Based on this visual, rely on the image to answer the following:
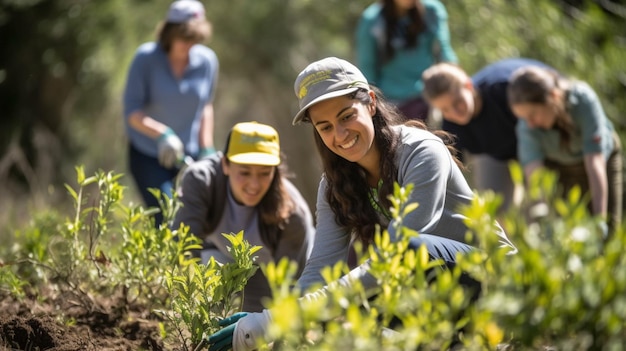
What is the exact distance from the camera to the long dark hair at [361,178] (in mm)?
3346

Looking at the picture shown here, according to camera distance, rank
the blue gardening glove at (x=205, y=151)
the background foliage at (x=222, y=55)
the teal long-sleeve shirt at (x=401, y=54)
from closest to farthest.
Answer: the blue gardening glove at (x=205, y=151) → the teal long-sleeve shirt at (x=401, y=54) → the background foliage at (x=222, y=55)

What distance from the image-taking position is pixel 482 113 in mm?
5660

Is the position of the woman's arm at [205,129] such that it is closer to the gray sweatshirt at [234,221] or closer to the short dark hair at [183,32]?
the short dark hair at [183,32]

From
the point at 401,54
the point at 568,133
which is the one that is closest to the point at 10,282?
the point at 568,133

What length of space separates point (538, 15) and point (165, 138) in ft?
12.1

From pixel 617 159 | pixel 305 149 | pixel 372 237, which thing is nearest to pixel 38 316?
pixel 372 237

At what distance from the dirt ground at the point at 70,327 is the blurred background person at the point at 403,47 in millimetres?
2847

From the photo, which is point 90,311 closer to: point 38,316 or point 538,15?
point 38,316

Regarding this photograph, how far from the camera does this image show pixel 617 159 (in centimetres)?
544

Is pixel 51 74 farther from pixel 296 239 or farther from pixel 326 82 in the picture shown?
pixel 326 82

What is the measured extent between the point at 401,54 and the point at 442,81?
0.85 meters

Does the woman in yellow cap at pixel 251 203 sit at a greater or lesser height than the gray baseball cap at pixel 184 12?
lesser

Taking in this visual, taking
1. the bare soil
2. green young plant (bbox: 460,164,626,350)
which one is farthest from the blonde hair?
green young plant (bbox: 460,164,626,350)

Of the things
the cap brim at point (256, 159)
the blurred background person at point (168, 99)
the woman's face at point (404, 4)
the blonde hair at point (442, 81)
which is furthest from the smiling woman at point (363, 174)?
the woman's face at point (404, 4)
